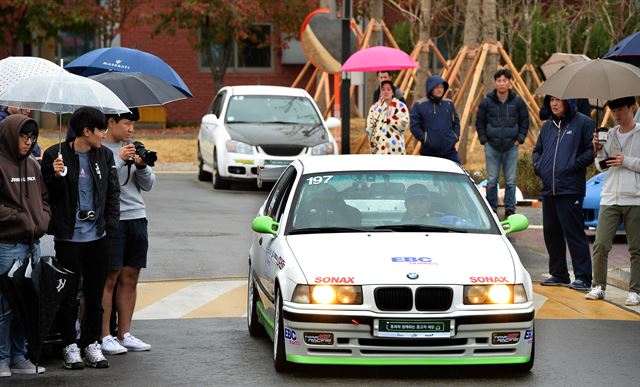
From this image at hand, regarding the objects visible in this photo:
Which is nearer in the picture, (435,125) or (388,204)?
(388,204)

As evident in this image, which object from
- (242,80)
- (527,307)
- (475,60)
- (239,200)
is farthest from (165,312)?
(242,80)

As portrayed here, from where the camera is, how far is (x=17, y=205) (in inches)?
348

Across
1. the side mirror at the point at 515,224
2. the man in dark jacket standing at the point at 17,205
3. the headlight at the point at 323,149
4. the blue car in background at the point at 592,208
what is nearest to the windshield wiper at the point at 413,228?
the side mirror at the point at 515,224

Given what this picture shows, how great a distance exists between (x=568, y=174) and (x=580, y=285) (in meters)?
1.03

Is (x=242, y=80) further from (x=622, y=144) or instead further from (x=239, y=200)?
(x=622, y=144)

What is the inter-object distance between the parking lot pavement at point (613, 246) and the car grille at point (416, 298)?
204 inches

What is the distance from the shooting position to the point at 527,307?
28.9 feet

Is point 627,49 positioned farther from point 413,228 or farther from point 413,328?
point 413,328

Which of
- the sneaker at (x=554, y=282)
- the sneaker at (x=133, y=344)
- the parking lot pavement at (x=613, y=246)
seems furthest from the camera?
the parking lot pavement at (x=613, y=246)

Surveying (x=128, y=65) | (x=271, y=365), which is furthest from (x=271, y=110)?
(x=271, y=365)

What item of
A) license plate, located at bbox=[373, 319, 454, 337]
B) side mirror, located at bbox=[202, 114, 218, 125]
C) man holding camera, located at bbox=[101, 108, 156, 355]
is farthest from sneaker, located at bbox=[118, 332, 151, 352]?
side mirror, located at bbox=[202, 114, 218, 125]

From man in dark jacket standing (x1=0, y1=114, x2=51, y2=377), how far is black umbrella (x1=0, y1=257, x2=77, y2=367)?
0.08 m

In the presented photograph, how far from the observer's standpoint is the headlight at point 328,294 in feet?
28.5

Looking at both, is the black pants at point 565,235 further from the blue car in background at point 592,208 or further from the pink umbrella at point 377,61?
the pink umbrella at point 377,61
